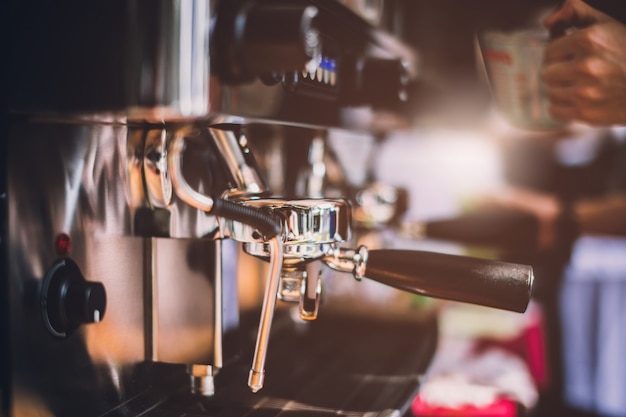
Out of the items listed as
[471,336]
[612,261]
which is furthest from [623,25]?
[612,261]

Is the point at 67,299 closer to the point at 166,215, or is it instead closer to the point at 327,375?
the point at 166,215

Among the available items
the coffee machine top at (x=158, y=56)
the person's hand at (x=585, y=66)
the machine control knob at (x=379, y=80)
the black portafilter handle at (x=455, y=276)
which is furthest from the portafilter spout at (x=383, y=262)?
the person's hand at (x=585, y=66)

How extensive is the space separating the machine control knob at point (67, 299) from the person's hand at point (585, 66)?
683 millimetres

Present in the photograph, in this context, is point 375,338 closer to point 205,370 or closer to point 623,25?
point 205,370

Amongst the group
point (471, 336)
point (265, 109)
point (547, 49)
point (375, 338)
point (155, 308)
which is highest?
point (547, 49)

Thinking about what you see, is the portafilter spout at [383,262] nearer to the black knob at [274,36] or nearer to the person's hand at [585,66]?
the black knob at [274,36]

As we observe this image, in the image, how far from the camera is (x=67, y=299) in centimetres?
59

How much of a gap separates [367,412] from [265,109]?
1.15 feet

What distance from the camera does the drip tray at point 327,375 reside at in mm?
694

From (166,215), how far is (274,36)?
22 cm

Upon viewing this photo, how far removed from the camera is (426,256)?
0.64m

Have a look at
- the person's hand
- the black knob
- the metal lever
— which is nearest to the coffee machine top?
the black knob

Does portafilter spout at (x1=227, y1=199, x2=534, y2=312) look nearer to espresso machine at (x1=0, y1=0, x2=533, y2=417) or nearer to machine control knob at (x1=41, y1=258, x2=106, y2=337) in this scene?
espresso machine at (x1=0, y1=0, x2=533, y2=417)

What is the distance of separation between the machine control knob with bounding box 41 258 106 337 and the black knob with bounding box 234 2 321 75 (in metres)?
0.26
